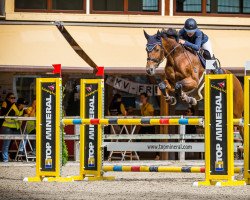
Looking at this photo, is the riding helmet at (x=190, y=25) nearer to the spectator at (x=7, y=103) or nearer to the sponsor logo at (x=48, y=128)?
the sponsor logo at (x=48, y=128)

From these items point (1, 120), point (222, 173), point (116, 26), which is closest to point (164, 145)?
point (222, 173)

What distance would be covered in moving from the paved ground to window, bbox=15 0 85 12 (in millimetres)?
11476

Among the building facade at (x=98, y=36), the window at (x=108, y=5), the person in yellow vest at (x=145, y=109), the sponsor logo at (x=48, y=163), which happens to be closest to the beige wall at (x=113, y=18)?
the building facade at (x=98, y=36)

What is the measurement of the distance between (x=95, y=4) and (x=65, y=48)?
2.66m

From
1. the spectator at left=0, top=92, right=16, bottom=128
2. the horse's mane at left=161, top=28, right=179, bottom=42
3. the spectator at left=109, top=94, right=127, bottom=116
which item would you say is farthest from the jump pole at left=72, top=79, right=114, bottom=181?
the spectator at left=109, top=94, right=127, bottom=116

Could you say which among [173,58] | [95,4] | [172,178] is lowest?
[172,178]

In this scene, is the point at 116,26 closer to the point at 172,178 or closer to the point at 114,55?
the point at 114,55

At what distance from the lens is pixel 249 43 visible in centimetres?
2981

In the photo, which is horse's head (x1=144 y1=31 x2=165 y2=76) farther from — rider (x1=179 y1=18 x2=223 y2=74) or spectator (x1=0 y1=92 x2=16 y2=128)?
spectator (x1=0 y1=92 x2=16 y2=128)

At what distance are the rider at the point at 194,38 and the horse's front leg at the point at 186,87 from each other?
625 mm

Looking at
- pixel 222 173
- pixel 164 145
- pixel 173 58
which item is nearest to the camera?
A: pixel 222 173

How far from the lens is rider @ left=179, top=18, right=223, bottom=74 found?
18.7 m

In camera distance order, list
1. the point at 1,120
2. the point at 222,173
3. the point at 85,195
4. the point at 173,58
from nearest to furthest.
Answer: the point at 85,195, the point at 222,173, the point at 173,58, the point at 1,120

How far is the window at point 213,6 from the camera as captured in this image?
3127 centimetres
